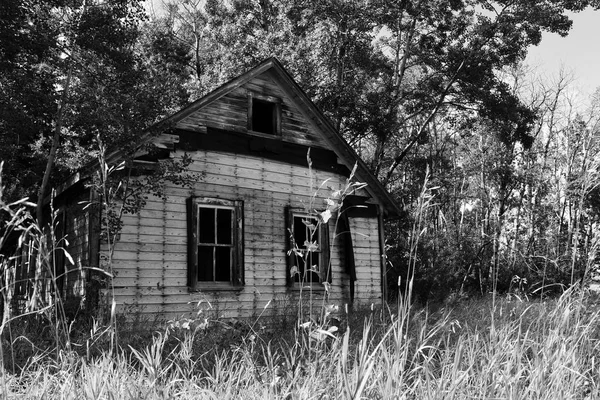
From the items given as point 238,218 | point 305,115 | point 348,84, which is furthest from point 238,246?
point 348,84

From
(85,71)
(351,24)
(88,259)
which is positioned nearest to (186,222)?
(88,259)

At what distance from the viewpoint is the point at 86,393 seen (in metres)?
2.84

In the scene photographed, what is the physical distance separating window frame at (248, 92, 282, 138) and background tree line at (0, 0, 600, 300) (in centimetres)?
176

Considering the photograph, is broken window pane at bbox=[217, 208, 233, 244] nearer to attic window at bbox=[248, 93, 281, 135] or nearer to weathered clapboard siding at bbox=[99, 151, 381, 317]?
weathered clapboard siding at bbox=[99, 151, 381, 317]

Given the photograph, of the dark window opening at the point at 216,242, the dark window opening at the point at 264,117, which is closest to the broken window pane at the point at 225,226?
the dark window opening at the point at 216,242

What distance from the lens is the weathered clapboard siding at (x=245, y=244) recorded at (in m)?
10.2

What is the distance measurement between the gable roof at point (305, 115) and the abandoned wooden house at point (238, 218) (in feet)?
0.08

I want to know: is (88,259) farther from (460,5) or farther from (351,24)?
(460,5)

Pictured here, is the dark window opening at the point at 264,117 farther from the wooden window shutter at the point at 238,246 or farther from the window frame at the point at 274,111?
the wooden window shutter at the point at 238,246

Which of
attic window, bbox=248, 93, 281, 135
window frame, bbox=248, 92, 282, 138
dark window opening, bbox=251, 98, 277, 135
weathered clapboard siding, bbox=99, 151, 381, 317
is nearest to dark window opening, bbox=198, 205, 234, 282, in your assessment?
weathered clapboard siding, bbox=99, 151, 381, 317

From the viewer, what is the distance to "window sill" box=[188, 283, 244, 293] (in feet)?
35.1

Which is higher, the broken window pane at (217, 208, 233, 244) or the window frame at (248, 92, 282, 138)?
the window frame at (248, 92, 282, 138)

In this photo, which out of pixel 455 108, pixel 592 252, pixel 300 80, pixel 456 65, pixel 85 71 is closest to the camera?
pixel 592 252

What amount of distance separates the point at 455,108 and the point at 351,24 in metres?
6.91
